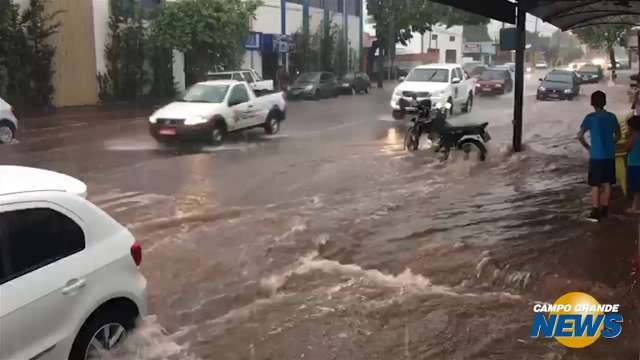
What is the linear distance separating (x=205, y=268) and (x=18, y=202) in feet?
11.6

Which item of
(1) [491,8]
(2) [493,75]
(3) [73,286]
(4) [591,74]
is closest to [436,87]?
(1) [491,8]

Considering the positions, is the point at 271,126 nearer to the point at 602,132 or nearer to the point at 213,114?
the point at 213,114

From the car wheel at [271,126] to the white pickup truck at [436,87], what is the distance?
4891mm

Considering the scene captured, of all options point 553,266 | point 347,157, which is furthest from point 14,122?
point 553,266

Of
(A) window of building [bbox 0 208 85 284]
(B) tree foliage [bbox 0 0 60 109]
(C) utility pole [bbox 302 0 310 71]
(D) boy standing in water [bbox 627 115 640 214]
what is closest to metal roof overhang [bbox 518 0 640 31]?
(D) boy standing in water [bbox 627 115 640 214]

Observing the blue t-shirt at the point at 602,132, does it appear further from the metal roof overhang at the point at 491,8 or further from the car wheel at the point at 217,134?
the car wheel at the point at 217,134

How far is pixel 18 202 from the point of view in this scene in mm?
3891

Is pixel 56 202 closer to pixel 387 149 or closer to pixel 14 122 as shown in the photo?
pixel 387 149

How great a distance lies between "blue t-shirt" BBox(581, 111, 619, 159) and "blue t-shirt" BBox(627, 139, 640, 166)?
0.29 meters

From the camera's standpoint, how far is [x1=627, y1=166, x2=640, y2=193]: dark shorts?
863 cm

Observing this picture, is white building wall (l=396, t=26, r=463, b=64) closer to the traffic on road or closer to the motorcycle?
the traffic on road

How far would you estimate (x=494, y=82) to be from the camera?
3891cm

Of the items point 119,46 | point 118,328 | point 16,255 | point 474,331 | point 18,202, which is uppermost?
point 119,46

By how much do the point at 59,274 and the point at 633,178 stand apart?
7.10m
